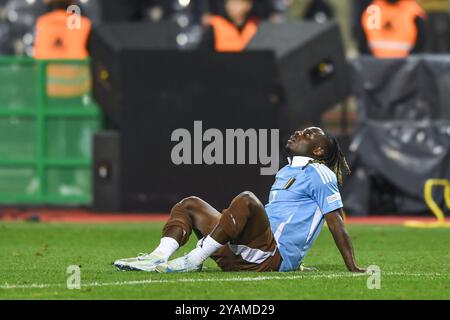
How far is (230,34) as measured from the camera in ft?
68.7

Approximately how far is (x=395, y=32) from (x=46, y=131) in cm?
568

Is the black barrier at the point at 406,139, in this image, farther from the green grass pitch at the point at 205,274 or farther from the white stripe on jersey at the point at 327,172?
the white stripe on jersey at the point at 327,172

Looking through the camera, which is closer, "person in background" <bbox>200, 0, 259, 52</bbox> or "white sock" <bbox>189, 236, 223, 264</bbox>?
"white sock" <bbox>189, 236, 223, 264</bbox>

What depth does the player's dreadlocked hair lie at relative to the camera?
10.6m

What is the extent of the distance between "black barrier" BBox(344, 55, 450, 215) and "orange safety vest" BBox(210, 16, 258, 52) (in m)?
1.97

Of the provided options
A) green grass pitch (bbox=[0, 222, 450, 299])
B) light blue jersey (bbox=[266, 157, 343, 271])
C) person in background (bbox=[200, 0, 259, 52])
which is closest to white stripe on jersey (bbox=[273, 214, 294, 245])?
light blue jersey (bbox=[266, 157, 343, 271])

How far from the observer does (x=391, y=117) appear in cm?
2000

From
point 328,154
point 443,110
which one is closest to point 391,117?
point 443,110

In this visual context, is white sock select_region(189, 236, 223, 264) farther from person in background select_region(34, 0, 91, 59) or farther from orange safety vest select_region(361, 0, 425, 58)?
orange safety vest select_region(361, 0, 425, 58)

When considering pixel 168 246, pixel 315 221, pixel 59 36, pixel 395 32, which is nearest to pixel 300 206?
pixel 315 221

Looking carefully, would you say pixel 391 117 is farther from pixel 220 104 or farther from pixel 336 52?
pixel 220 104

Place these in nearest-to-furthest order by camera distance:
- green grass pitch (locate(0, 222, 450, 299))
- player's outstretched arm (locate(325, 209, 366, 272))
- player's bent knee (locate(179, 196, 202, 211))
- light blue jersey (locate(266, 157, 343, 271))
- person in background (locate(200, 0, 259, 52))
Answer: green grass pitch (locate(0, 222, 450, 299)) < player's outstretched arm (locate(325, 209, 366, 272)) < light blue jersey (locate(266, 157, 343, 271)) < player's bent knee (locate(179, 196, 202, 211)) < person in background (locate(200, 0, 259, 52))

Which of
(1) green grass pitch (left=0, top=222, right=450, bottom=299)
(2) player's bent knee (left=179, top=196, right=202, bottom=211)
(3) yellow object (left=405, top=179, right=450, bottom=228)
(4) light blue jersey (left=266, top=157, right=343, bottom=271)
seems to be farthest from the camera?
(3) yellow object (left=405, top=179, right=450, bottom=228)

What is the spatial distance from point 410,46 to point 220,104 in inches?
152
